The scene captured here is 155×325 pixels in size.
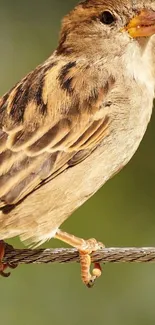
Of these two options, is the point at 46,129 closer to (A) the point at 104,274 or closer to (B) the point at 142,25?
(B) the point at 142,25

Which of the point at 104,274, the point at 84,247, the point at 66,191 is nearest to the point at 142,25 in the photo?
the point at 66,191

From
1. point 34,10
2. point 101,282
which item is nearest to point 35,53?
point 34,10

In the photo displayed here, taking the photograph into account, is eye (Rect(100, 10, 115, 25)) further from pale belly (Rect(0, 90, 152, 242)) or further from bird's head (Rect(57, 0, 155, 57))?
pale belly (Rect(0, 90, 152, 242))

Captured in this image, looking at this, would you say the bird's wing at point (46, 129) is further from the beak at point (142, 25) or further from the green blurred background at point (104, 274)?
the green blurred background at point (104, 274)

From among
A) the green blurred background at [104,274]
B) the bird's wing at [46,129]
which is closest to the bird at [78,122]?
the bird's wing at [46,129]

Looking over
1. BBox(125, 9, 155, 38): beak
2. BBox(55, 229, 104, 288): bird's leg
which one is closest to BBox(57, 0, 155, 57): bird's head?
BBox(125, 9, 155, 38): beak
